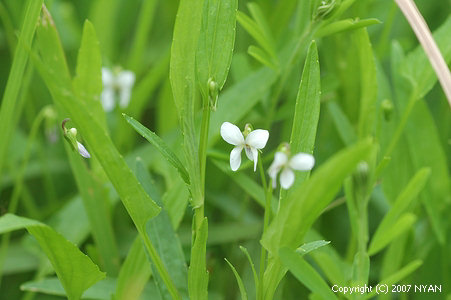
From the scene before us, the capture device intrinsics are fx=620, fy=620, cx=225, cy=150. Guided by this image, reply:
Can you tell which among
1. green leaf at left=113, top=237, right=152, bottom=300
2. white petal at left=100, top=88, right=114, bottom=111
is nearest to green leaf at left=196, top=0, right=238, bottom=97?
green leaf at left=113, top=237, right=152, bottom=300

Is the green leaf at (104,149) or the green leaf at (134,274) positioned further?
the green leaf at (134,274)

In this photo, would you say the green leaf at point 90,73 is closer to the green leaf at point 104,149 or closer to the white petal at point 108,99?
the green leaf at point 104,149

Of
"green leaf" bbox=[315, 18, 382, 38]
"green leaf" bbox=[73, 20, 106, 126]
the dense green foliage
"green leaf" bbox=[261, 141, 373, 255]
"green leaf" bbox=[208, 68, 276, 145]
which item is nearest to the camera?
"green leaf" bbox=[261, 141, 373, 255]

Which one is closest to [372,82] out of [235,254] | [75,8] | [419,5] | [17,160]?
[235,254]

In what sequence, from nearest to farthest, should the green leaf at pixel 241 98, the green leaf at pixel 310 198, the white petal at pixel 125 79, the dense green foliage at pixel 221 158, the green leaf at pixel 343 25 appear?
the green leaf at pixel 310 198, the dense green foliage at pixel 221 158, the green leaf at pixel 343 25, the green leaf at pixel 241 98, the white petal at pixel 125 79

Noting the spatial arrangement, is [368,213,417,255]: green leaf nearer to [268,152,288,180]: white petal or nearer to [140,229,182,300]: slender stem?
[268,152,288,180]: white petal

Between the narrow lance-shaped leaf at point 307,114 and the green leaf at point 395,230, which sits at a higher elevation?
the narrow lance-shaped leaf at point 307,114

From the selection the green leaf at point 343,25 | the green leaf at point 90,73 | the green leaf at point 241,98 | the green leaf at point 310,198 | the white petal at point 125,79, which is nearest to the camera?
the green leaf at point 310,198

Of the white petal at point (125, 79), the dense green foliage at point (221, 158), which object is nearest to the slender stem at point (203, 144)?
the dense green foliage at point (221, 158)

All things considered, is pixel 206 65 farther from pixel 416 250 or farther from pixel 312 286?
pixel 416 250
